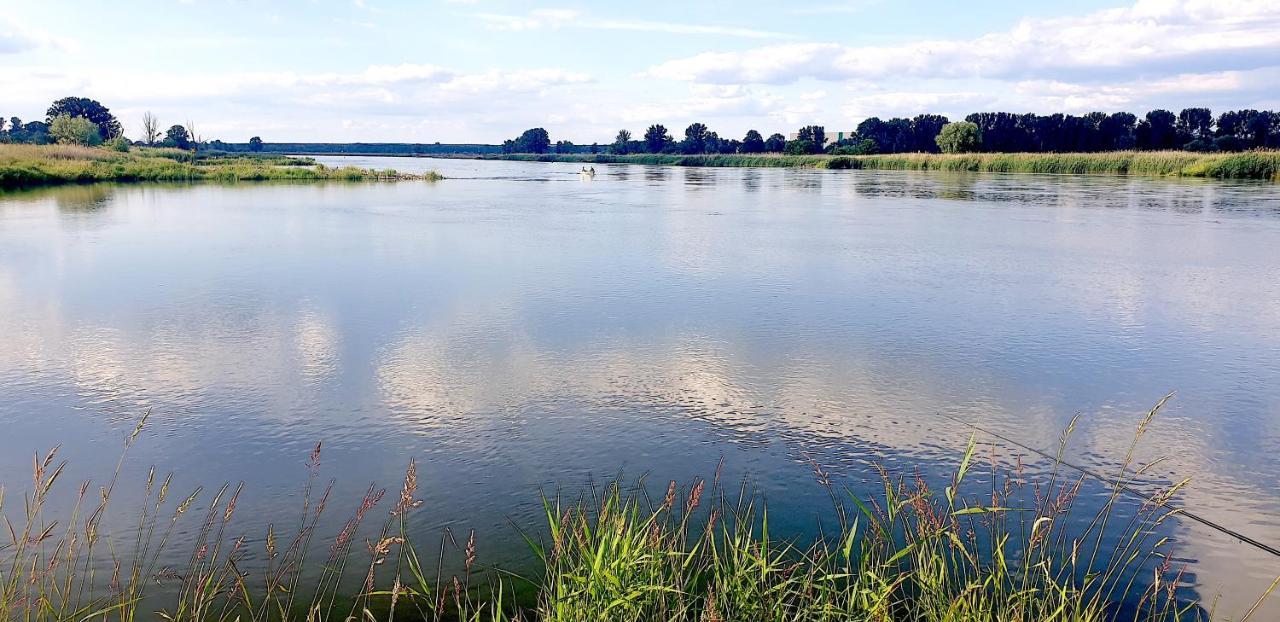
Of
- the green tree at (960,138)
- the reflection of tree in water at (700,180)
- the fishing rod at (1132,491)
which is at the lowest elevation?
the fishing rod at (1132,491)

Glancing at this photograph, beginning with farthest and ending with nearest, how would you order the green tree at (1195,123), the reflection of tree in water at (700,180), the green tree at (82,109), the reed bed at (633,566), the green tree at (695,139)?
the green tree at (695,139), the green tree at (82,109), the green tree at (1195,123), the reflection of tree in water at (700,180), the reed bed at (633,566)

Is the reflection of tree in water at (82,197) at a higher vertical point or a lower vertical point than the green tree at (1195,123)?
lower

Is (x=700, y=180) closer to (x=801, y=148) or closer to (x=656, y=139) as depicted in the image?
(x=801, y=148)

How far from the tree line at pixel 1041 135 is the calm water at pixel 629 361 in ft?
190

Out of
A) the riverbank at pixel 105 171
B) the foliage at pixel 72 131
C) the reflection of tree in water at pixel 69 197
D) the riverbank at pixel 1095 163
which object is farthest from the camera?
the foliage at pixel 72 131

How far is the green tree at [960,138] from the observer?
63000mm

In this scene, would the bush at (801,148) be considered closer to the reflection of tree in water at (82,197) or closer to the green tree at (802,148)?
the green tree at (802,148)

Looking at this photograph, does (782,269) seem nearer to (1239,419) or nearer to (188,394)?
(1239,419)

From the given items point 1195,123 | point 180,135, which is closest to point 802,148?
point 1195,123

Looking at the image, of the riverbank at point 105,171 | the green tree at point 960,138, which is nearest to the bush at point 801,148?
the green tree at point 960,138

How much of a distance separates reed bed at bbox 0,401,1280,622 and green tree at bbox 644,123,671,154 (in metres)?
113

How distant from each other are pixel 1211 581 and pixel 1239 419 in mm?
2566

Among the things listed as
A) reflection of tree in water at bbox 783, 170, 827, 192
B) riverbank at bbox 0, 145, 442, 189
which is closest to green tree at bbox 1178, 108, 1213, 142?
reflection of tree in water at bbox 783, 170, 827, 192

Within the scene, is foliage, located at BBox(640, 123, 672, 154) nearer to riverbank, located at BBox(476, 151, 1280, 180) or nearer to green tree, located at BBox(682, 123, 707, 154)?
green tree, located at BBox(682, 123, 707, 154)
